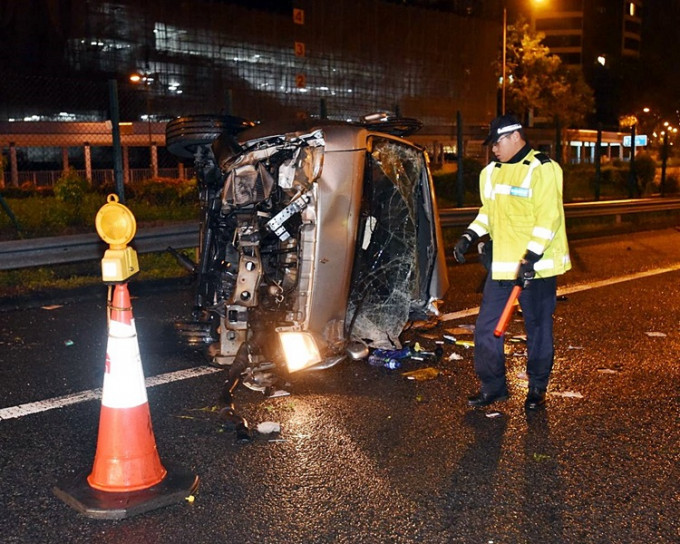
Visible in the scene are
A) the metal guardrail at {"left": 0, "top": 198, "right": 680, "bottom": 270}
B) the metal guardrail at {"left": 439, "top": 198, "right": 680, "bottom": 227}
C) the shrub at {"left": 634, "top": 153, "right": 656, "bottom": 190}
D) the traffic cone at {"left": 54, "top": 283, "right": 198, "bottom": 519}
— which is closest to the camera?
the traffic cone at {"left": 54, "top": 283, "right": 198, "bottom": 519}

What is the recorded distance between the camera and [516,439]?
4.10m

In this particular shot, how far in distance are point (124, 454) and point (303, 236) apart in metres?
2.05

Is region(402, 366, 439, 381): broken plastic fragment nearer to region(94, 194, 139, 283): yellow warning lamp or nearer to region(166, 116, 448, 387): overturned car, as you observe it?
region(166, 116, 448, 387): overturned car

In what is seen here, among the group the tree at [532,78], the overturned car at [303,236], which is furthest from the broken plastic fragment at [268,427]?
the tree at [532,78]

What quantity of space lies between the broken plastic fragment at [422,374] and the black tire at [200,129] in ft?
7.23

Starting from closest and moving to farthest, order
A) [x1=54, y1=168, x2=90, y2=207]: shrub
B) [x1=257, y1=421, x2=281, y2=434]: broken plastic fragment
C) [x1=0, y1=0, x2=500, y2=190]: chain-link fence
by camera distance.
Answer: [x1=257, y1=421, x2=281, y2=434]: broken plastic fragment → [x1=54, y1=168, x2=90, y2=207]: shrub → [x1=0, y1=0, x2=500, y2=190]: chain-link fence

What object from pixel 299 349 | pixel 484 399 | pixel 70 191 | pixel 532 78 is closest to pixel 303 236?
pixel 299 349

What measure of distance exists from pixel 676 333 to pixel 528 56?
4445 cm

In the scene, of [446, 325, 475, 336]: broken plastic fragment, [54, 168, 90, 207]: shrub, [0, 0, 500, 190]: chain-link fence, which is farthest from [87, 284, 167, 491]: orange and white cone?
[0, 0, 500, 190]: chain-link fence

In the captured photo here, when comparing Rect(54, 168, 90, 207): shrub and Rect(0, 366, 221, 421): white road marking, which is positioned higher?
Rect(54, 168, 90, 207): shrub

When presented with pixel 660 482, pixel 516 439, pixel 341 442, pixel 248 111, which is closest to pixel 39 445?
pixel 341 442

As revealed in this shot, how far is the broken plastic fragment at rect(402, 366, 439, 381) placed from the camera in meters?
5.18

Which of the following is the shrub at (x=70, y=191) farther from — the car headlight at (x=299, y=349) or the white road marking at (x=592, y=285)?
the car headlight at (x=299, y=349)

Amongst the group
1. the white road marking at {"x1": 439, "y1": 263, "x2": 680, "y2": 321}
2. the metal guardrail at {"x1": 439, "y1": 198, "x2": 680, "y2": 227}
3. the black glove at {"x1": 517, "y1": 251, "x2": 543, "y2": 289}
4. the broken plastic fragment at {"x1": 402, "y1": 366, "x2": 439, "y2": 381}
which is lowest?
the broken plastic fragment at {"x1": 402, "y1": 366, "x2": 439, "y2": 381}
